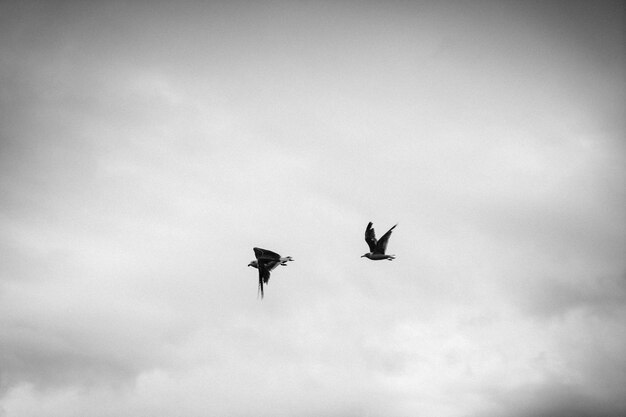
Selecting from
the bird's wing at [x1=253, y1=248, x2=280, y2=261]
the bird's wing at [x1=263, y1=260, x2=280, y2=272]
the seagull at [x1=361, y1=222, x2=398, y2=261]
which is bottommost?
the bird's wing at [x1=263, y1=260, x2=280, y2=272]

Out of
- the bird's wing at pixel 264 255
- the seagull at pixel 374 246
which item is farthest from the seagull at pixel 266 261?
the seagull at pixel 374 246

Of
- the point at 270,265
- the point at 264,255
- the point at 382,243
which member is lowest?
the point at 270,265

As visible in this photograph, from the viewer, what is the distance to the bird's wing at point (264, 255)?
68.9 m

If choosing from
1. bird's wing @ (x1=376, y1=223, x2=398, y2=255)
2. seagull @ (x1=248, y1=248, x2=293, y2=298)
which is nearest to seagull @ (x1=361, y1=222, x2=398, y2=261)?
bird's wing @ (x1=376, y1=223, x2=398, y2=255)

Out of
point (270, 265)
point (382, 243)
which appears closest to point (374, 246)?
point (382, 243)

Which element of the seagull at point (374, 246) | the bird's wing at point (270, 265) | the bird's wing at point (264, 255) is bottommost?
A: the bird's wing at point (270, 265)

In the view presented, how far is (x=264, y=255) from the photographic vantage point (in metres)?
69.2

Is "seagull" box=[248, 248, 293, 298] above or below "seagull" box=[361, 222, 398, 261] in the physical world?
below

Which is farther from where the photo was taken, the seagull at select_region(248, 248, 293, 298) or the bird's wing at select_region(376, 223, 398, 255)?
the bird's wing at select_region(376, 223, 398, 255)

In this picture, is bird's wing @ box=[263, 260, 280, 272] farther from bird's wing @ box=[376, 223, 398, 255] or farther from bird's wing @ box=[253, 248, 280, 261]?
bird's wing @ box=[376, 223, 398, 255]

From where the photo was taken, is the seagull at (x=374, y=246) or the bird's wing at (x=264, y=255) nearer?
the bird's wing at (x=264, y=255)

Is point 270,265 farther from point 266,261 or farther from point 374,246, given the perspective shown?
point 374,246

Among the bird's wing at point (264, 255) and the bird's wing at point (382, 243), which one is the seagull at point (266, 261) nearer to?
the bird's wing at point (264, 255)

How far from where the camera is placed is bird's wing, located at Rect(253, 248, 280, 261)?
226 ft
